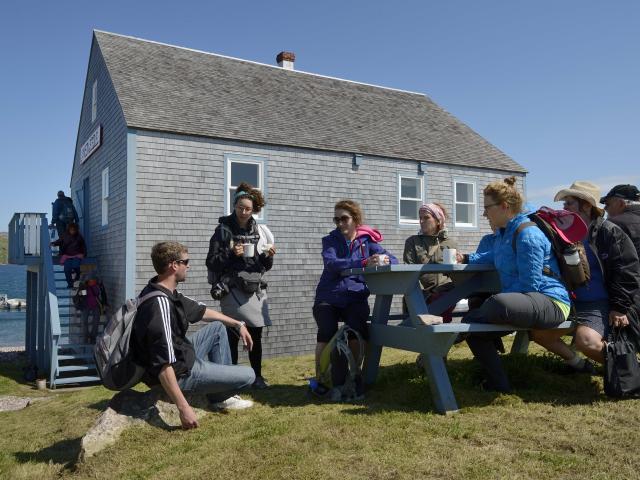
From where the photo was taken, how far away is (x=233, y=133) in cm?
1292

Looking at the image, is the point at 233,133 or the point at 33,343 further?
the point at 33,343

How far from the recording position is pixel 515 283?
468 centimetres

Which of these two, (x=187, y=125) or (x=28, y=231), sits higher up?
(x=187, y=125)

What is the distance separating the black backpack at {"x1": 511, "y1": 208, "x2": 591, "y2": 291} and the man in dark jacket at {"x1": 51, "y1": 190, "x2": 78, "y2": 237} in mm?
13405

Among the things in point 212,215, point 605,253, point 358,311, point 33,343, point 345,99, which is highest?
point 345,99

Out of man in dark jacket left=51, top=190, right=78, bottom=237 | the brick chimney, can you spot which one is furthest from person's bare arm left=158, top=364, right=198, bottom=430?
the brick chimney

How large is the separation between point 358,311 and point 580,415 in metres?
2.05

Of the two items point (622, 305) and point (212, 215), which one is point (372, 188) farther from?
point (622, 305)

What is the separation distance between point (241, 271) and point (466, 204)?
431 inches

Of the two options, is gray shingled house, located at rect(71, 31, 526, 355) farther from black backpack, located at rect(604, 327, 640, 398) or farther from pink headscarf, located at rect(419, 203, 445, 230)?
black backpack, located at rect(604, 327, 640, 398)

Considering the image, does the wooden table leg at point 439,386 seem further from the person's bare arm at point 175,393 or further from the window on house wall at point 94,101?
the window on house wall at point 94,101

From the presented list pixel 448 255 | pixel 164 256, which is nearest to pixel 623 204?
pixel 448 255

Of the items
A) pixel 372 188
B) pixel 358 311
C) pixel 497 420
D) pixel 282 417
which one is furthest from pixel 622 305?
pixel 372 188

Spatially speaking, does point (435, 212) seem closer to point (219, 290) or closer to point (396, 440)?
point (219, 290)
